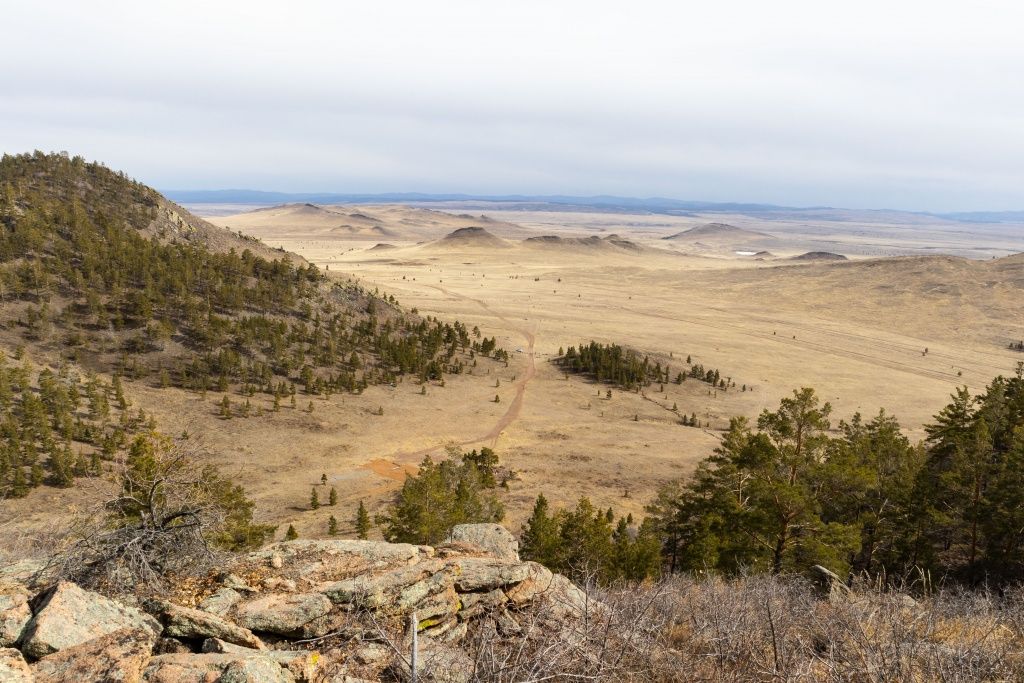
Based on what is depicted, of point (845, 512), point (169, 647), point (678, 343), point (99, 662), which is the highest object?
point (99, 662)

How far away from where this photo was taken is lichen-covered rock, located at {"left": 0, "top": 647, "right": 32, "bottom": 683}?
510 cm

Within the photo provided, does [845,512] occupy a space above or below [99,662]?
below

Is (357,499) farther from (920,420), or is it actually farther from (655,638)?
(920,420)

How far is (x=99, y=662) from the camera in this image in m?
5.66

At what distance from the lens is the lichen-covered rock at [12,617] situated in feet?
19.4

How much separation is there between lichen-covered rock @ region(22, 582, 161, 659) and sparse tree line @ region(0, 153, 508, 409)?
3662 centimetres

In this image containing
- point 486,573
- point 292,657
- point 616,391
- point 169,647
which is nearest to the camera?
point 292,657

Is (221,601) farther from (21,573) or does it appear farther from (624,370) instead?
(624,370)

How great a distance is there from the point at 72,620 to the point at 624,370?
Result: 51.9 m

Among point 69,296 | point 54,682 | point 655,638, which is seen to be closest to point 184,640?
point 54,682

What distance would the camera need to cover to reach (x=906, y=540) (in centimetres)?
2056

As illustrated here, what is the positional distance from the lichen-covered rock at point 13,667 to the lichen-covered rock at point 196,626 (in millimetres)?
1421

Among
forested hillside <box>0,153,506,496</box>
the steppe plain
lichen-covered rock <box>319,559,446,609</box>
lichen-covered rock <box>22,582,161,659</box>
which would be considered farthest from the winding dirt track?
lichen-covered rock <box>22,582,161,659</box>

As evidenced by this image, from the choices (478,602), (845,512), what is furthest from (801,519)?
(478,602)
